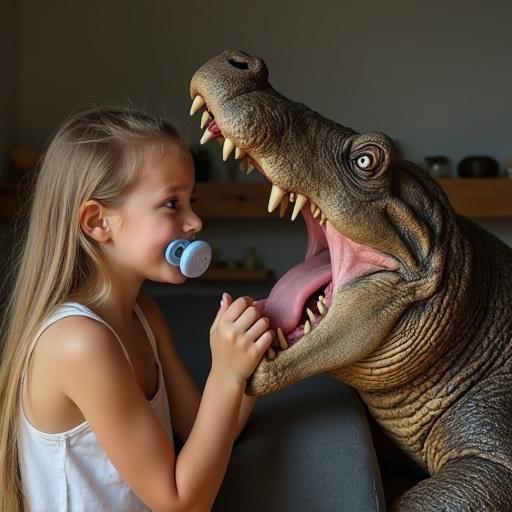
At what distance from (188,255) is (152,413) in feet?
0.74

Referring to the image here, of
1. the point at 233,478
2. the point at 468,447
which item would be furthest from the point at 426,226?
the point at 233,478

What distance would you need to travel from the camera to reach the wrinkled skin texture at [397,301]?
998 mm

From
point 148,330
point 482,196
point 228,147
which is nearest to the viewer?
point 228,147

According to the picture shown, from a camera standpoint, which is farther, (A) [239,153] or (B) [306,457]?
(B) [306,457]

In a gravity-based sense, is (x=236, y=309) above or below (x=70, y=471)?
above

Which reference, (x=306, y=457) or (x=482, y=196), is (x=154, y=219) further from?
(x=482, y=196)

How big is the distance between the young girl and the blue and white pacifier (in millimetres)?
15

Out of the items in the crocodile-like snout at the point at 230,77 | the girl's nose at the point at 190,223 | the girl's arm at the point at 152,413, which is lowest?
the girl's arm at the point at 152,413

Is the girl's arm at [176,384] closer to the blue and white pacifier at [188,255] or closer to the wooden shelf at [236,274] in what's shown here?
the blue and white pacifier at [188,255]

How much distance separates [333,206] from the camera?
3.34 ft

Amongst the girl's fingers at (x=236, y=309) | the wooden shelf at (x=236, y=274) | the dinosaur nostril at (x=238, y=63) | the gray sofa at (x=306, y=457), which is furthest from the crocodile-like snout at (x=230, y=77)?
the wooden shelf at (x=236, y=274)

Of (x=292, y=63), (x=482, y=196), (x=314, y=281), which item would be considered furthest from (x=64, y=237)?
(x=292, y=63)

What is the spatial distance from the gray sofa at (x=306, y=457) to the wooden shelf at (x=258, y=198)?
1.97 m

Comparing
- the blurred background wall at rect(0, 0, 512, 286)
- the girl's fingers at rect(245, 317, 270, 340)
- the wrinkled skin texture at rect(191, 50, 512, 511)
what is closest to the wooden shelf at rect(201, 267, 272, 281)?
the blurred background wall at rect(0, 0, 512, 286)
